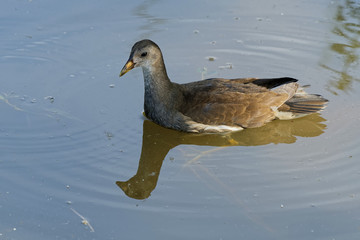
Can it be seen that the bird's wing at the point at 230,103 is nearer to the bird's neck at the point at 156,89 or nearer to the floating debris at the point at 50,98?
the bird's neck at the point at 156,89

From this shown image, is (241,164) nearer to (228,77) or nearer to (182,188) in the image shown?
(182,188)

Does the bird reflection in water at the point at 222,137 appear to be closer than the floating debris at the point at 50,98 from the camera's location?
Yes

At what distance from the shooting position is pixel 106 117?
6.81 metres

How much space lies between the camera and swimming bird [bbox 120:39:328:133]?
21.8ft

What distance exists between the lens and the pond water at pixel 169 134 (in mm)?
5148

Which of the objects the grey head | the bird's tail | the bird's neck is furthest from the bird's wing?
the grey head

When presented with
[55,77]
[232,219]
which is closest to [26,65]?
[55,77]

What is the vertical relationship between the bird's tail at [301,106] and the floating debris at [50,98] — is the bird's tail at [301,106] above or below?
above

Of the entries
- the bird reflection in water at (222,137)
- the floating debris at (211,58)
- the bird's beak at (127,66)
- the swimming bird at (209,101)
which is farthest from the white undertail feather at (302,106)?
the bird's beak at (127,66)

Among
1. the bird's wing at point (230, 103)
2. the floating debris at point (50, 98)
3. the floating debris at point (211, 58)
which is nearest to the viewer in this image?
the bird's wing at point (230, 103)

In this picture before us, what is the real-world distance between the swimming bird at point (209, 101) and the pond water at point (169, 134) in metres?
0.16

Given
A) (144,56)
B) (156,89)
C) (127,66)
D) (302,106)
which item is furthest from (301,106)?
(127,66)

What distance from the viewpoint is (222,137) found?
6.67m

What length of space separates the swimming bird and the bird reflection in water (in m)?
0.09
